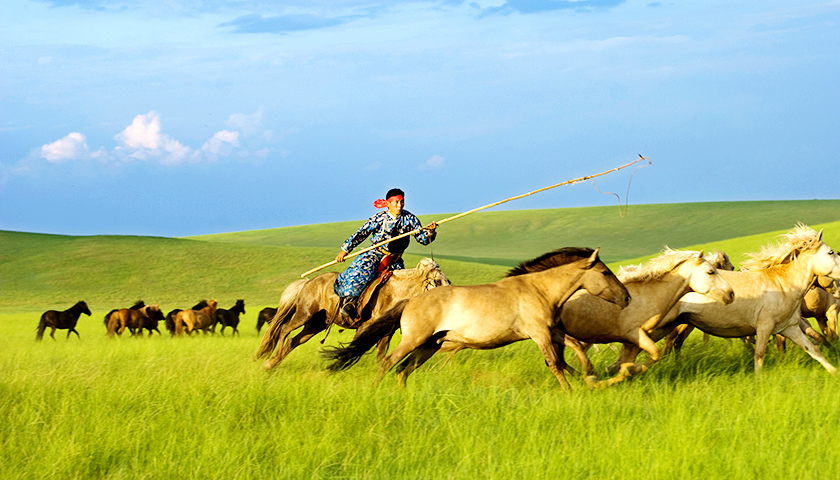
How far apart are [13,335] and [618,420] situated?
19150 millimetres

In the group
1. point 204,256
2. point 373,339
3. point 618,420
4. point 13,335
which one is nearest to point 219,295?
point 204,256

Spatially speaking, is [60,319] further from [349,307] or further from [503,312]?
[503,312]

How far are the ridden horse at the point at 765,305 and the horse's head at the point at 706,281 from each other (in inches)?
14.4

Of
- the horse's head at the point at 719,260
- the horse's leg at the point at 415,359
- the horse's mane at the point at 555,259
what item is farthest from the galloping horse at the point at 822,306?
the horse's leg at the point at 415,359

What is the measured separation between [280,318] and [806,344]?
649cm

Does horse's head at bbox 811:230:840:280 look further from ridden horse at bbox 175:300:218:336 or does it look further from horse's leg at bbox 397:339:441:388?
ridden horse at bbox 175:300:218:336

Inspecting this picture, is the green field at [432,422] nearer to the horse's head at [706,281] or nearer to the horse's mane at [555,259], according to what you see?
the horse's head at [706,281]

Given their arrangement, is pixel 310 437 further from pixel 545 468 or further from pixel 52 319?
pixel 52 319

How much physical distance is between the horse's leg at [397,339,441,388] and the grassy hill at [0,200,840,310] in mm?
29046

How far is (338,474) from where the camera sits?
4844mm

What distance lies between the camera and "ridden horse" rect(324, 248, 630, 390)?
21.9 ft

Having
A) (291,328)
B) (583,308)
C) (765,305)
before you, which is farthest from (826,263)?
(291,328)

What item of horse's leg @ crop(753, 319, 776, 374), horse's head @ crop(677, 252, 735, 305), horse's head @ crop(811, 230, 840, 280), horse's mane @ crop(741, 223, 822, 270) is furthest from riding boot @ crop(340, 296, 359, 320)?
horse's head @ crop(811, 230, 840, 280)

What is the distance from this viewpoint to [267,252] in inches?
2002
